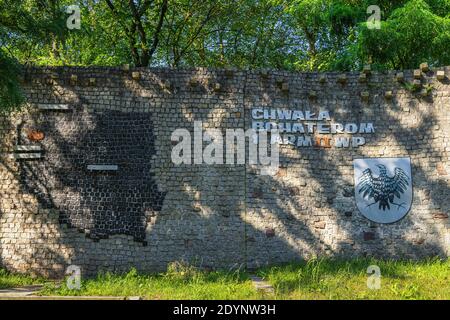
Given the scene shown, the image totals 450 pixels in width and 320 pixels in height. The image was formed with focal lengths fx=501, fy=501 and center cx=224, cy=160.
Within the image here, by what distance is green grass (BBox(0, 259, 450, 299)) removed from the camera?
29.0 feet

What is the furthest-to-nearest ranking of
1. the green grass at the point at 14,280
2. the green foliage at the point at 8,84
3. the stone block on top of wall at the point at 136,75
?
1. the stone block on top of wall at the point at 136,75
2. the green grass at the point at 14,280
3. the green foliage at the point at 8,84

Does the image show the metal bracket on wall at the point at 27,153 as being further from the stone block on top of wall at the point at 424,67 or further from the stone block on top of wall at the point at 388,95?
the stone block on top of wall at the point at 424,67

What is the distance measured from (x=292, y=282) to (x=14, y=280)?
5.96m

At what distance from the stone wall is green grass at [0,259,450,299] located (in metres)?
0.51

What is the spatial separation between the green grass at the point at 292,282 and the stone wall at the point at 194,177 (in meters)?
0.51

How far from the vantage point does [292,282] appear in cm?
968

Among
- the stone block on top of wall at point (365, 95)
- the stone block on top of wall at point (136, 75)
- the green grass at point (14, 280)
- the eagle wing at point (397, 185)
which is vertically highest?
the stone block on top of wall at point (136, 75)

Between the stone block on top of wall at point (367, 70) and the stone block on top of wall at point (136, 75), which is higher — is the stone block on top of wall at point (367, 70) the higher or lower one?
the higher one

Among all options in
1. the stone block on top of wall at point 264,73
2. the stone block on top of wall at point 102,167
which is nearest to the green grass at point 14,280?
the stone block on top of wall at point 102,167

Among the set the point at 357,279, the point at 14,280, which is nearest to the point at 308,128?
the point at 357,279

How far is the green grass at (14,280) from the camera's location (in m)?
10.5

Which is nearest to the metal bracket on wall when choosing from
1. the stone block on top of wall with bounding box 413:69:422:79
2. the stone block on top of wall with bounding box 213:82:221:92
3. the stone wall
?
the stone wall

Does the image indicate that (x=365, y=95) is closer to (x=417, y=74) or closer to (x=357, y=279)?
(x=417, y=74)

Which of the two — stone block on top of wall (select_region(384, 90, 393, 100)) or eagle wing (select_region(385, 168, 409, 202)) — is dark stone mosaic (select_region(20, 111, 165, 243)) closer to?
eagle wing (select_region(385, 168, 409, 202))
